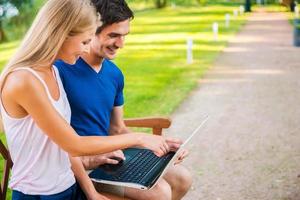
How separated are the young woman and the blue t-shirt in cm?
42

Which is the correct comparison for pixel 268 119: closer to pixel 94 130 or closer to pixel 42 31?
pixel 94 130

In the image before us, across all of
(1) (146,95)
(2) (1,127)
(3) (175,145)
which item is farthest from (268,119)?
(2) (1,127)

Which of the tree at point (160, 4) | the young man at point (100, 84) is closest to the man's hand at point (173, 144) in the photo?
the young man at point (100, 84)

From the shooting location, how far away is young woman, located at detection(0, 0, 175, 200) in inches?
78.1

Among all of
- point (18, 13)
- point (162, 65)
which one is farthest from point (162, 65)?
point (18, 13)

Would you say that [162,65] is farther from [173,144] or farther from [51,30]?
[51,30]

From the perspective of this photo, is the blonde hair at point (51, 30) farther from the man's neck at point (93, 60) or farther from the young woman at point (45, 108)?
the man's neck at point (93, 60)

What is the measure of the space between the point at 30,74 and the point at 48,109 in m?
0.15

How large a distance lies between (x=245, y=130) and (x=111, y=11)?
4.30 meters

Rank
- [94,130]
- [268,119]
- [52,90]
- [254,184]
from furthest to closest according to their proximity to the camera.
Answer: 1. [268,119]
2. [254,184]
3. [94,130]
4. [52,90]

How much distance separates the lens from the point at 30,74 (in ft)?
6.49

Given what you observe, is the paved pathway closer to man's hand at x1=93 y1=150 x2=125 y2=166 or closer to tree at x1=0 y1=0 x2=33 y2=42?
man's hand at x1=93 y1=150 x2=125 y2=166

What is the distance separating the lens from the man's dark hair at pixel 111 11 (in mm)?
2646

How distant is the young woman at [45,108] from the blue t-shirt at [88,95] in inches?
16.7
